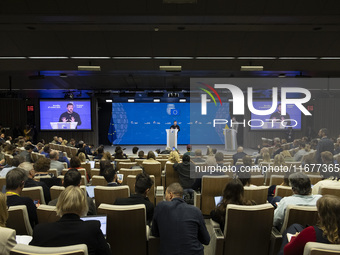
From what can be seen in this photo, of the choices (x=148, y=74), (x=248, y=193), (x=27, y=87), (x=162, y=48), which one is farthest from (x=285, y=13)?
(x=27, y=87)

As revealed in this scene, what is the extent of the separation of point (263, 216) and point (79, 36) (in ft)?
22.1

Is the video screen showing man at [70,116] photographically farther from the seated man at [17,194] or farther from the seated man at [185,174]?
the seated man at [17,194]

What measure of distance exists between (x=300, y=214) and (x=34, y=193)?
115 inches

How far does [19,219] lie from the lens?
260 centimetres

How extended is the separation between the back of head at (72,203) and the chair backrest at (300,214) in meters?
1.82

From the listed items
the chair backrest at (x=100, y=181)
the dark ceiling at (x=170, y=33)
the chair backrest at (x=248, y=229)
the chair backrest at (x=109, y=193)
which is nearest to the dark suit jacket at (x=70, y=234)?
the chair backrest at (x=248, y=229)

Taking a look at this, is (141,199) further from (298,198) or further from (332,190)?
(332,190)

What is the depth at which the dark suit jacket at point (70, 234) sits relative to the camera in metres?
1.98

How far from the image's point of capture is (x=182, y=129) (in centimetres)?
1867

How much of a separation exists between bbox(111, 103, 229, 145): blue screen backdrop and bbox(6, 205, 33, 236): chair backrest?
15.9 metres

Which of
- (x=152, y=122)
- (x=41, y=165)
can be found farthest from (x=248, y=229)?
(x=152, y=122)

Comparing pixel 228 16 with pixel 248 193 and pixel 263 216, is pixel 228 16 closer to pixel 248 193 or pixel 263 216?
pixel 248 193

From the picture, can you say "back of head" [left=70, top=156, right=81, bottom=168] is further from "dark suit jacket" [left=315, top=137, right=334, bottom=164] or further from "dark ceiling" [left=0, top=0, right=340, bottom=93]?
"dark suit jacket" [left=315, top=137, right=334, bottom=164]

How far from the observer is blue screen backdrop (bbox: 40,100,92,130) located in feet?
52.8
